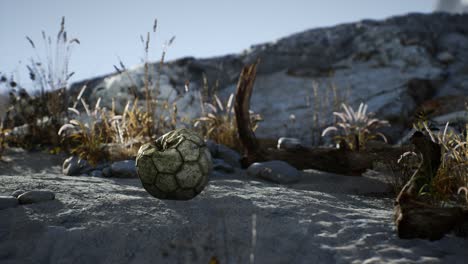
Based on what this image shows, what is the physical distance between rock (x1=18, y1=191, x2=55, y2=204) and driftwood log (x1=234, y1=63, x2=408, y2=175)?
2159 millimetres

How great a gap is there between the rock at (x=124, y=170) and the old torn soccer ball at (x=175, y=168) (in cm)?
121

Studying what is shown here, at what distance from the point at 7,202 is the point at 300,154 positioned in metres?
2.76

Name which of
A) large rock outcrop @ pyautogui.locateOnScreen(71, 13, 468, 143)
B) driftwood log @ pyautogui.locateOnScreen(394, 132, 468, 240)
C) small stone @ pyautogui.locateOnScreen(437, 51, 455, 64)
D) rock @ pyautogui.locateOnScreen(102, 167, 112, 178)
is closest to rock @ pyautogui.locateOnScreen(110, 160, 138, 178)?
rock @ pyautogui.locateOnScreen(102, 167, 112, 178)

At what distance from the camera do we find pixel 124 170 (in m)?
3.73

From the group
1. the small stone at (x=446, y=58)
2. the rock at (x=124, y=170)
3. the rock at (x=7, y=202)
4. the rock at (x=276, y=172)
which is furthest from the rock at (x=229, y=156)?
the small stone at (x=446, y=58)

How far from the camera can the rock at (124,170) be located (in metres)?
3.72

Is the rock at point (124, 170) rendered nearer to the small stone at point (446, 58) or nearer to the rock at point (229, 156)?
the rock at point (229, 156)

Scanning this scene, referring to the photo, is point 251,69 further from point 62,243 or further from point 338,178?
point 62,243

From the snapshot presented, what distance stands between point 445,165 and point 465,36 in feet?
23.5

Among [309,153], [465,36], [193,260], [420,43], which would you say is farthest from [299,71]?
[193,260]

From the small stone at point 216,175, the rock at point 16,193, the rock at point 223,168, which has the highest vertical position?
the rock at point 223,168

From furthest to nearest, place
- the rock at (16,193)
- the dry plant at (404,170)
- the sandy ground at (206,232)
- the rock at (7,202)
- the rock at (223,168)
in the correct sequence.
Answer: the rock at (223,168) < the dry plant at (404,170) < the rock at (16,193) < the rock at (7,202) < the sandy ground at (206,232)

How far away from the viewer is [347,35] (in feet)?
29.0

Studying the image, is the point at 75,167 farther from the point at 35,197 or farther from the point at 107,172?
the point at 35,197
